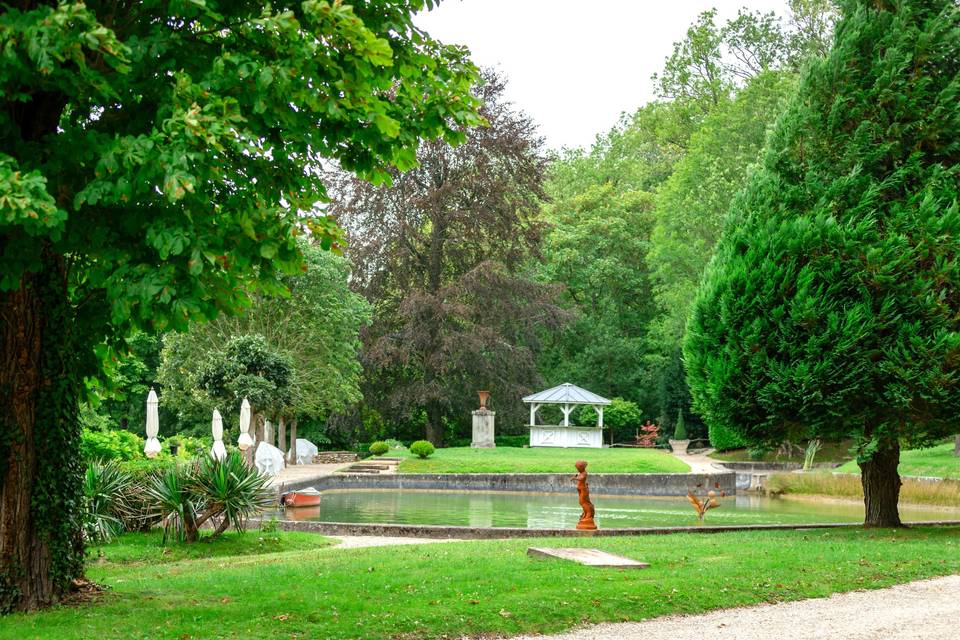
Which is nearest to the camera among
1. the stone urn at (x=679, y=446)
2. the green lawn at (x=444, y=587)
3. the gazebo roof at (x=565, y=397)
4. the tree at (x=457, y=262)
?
the green lawn at (x=444, y=587)

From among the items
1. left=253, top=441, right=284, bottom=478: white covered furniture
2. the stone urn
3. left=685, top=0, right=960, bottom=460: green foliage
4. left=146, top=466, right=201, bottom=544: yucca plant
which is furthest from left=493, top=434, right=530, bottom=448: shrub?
left=146, top=466, right=201, bottom=544: yucca plant

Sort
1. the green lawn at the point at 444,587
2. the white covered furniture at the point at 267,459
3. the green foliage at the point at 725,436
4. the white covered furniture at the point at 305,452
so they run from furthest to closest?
1. the white covered furniture at the point at 305,452
2. the white covered furniture at the point at 267,459
3. the green foliage at the point at 725,436
4. the green lawn at the point at 444,587

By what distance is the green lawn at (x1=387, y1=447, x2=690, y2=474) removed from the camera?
31005mm

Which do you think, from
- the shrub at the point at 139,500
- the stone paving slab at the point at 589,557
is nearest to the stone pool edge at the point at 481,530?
the shrub at the point at 139,500

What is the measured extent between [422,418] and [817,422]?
100 ft

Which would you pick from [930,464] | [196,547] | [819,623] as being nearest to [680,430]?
[930,464]

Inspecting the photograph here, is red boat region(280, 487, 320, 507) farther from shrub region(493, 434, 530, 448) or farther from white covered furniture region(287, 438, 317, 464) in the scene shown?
shrub region(493, 434, 530, 448)

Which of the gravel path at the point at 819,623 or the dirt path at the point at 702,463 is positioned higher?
the dirt path at the point at 702,463

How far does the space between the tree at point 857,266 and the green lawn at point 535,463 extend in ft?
50.6

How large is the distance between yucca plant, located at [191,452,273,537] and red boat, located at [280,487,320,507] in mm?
7089

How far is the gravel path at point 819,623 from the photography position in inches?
283

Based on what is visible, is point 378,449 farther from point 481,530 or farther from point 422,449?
point 481,530

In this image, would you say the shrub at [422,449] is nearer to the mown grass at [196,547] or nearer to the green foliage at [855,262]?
the mown grass at [196,547]

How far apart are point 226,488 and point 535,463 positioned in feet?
63.7
